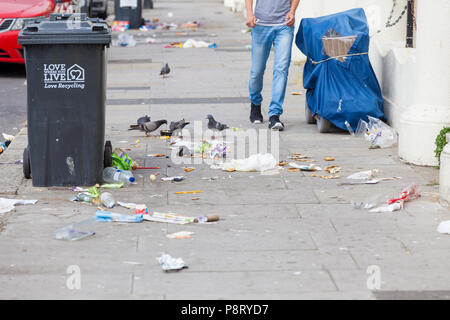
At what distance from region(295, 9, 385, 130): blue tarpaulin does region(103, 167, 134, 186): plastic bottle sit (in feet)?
8.53

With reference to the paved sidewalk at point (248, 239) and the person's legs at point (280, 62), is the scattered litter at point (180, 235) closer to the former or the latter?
the paved sidewalk at point (248, 239)

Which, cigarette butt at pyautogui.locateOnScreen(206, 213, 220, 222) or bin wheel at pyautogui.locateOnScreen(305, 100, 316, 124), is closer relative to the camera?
cigarette butt at pyautogui.locateOnScreen(206, 213, 220, 222)

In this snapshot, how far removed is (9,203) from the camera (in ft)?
19.4

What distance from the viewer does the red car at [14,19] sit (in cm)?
1277

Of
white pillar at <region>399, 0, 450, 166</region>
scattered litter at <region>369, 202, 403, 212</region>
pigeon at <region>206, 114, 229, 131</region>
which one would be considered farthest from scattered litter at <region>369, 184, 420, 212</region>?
pigeon at <region>206, 114, 229, 131</region>

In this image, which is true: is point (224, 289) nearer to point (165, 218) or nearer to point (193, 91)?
point (165, 218)

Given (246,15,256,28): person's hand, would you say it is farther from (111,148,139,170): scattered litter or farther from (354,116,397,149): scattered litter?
(111,148,139,170): scattered litter

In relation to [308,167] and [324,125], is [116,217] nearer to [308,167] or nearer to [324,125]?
[308,167]

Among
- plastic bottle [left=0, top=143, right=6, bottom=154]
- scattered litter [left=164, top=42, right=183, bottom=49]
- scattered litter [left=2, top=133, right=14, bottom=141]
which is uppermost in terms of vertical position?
scattered litter [left=164, top=42, right=183, bottom=49]

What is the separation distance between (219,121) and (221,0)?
92.1 ft

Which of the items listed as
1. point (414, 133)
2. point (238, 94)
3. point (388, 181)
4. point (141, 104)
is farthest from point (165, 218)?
point (238, 94)

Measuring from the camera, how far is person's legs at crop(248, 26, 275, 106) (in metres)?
8.71

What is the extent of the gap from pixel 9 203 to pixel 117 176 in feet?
3.15
